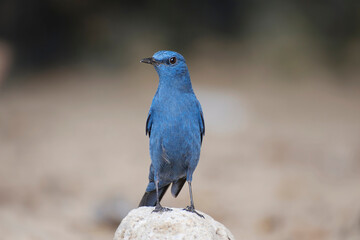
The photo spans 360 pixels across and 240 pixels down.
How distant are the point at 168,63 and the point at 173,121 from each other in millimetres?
456

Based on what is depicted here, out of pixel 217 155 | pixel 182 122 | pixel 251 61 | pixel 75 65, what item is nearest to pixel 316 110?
pixel 251 61

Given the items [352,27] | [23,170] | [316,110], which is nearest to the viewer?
[23,170]

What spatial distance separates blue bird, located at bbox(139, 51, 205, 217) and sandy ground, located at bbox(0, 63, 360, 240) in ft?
6.77

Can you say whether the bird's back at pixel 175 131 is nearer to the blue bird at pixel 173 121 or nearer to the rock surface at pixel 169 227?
the blue bird at pixel 173 121

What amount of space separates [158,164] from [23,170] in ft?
16.2

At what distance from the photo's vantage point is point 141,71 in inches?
491

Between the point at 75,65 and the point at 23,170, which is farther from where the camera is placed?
the point at 75,65

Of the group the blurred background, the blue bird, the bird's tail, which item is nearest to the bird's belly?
the blue bird

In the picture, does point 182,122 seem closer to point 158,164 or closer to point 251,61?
point 158,164

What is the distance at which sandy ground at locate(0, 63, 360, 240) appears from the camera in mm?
6805

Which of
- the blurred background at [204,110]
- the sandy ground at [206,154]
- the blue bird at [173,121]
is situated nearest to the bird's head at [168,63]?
the blue bird at [173,121]

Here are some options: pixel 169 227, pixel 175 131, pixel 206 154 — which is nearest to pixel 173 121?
pixel 175 131

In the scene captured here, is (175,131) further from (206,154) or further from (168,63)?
(206,154)

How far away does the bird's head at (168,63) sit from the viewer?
393 cm
